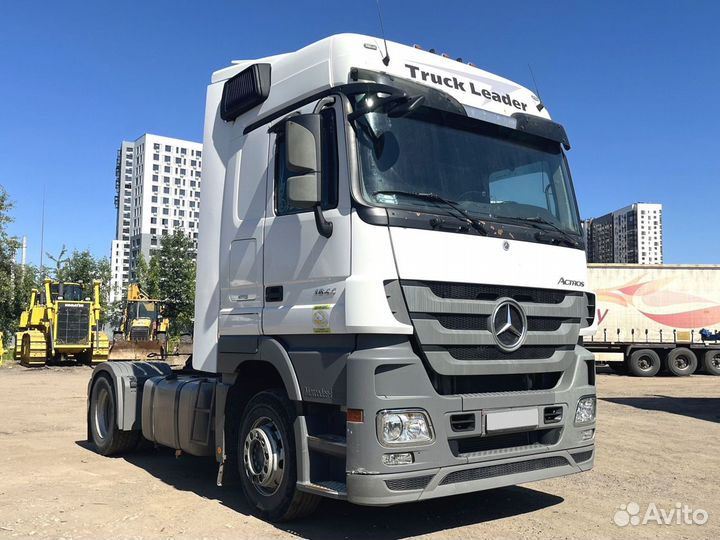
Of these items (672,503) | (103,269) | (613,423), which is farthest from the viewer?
(103,269)

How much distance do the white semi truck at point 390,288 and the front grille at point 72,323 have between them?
2182cm

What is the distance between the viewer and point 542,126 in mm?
5750

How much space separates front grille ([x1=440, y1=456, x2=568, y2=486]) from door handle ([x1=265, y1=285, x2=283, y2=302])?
1844mm

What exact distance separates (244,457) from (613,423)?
26.7 feet

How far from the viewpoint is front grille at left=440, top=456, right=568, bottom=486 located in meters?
4.53

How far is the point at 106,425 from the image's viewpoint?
818cm

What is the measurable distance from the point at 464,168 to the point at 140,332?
85.2 ft

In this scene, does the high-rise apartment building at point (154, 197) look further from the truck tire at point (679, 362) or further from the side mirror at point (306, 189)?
the side mirror at point (306, 189)

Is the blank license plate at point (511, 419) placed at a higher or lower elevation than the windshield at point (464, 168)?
lower

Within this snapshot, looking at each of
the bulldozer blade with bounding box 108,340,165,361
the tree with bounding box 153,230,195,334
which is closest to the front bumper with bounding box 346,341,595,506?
the bulldozer blade with bounding box 108,340,165,361

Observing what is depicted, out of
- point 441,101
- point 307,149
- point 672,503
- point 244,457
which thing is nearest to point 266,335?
point 244,457

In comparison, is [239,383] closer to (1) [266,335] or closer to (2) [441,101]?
(1) [266,335]

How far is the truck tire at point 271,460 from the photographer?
495 centimetres

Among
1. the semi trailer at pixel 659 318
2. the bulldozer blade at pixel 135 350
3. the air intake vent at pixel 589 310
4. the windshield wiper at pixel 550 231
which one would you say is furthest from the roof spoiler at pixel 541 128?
the bulldozer blade at pixel 135 350
